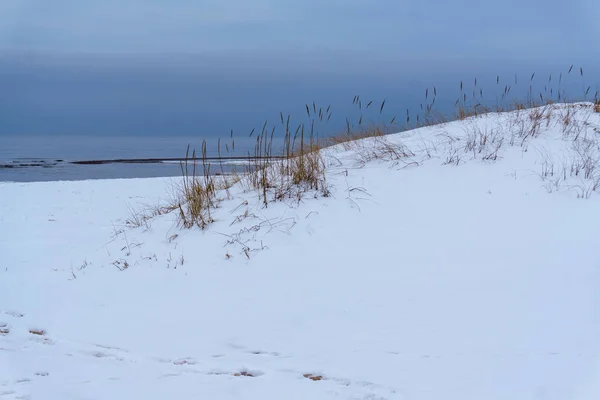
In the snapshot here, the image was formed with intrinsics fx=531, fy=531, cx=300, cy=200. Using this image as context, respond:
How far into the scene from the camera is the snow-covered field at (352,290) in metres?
2.97

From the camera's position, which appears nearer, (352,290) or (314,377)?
(314,377)

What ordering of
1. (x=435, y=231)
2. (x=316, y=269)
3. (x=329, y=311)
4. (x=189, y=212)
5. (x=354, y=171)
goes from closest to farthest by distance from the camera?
(x=329, y=311) < (x=316, y=269) < (x=435, y=231) < (x=189, y=212) < (x=354, y=171)

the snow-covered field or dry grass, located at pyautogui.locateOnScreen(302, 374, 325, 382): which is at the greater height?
the snow-covered field

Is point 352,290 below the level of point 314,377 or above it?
above

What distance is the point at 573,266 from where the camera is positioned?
4156mm

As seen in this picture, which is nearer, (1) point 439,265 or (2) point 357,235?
(1) point 439,265

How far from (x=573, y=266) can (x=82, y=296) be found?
157 inches

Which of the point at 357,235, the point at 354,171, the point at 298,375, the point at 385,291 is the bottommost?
the point at 298,375

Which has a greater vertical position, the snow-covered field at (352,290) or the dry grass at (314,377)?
the snow-covered field at (352,290)

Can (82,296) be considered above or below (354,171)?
below

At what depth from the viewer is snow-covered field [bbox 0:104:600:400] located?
2969 mm

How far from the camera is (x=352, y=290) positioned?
13.3ft

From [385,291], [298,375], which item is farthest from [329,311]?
[298,375]

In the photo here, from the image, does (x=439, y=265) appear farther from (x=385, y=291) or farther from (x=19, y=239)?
(x=19, y=239)
